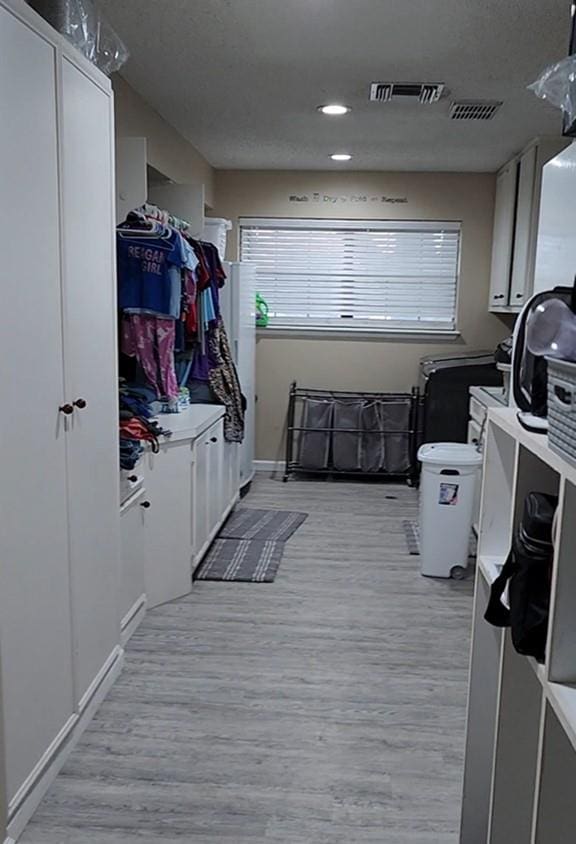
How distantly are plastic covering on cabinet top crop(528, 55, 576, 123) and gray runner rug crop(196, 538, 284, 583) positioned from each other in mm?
2719

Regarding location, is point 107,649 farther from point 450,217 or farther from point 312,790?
point 450,217

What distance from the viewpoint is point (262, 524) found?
15.6 ft

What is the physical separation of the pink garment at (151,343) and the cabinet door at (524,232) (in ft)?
7.65

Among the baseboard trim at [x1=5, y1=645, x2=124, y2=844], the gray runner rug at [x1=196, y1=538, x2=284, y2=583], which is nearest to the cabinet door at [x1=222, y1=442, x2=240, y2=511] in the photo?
the gray runner rug at [x1=196, y1=538, x2=284, y2=583]

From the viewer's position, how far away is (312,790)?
2.16m

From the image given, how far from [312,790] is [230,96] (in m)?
3.15

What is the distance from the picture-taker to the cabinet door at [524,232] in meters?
4.48

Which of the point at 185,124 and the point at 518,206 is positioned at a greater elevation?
the point at 185,124

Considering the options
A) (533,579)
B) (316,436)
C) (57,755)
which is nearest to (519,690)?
(533,579)

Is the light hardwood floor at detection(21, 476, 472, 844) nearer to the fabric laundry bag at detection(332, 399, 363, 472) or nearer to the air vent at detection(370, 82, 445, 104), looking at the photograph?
the fabric laundry bag at detection(332, 399, 363, 472)

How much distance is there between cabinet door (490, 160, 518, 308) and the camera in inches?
199

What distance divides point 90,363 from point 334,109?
230 cm

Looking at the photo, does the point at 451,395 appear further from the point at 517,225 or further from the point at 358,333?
the point at 517,225

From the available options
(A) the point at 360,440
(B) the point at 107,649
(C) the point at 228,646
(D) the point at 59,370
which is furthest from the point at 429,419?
(D) the point at 59,370
